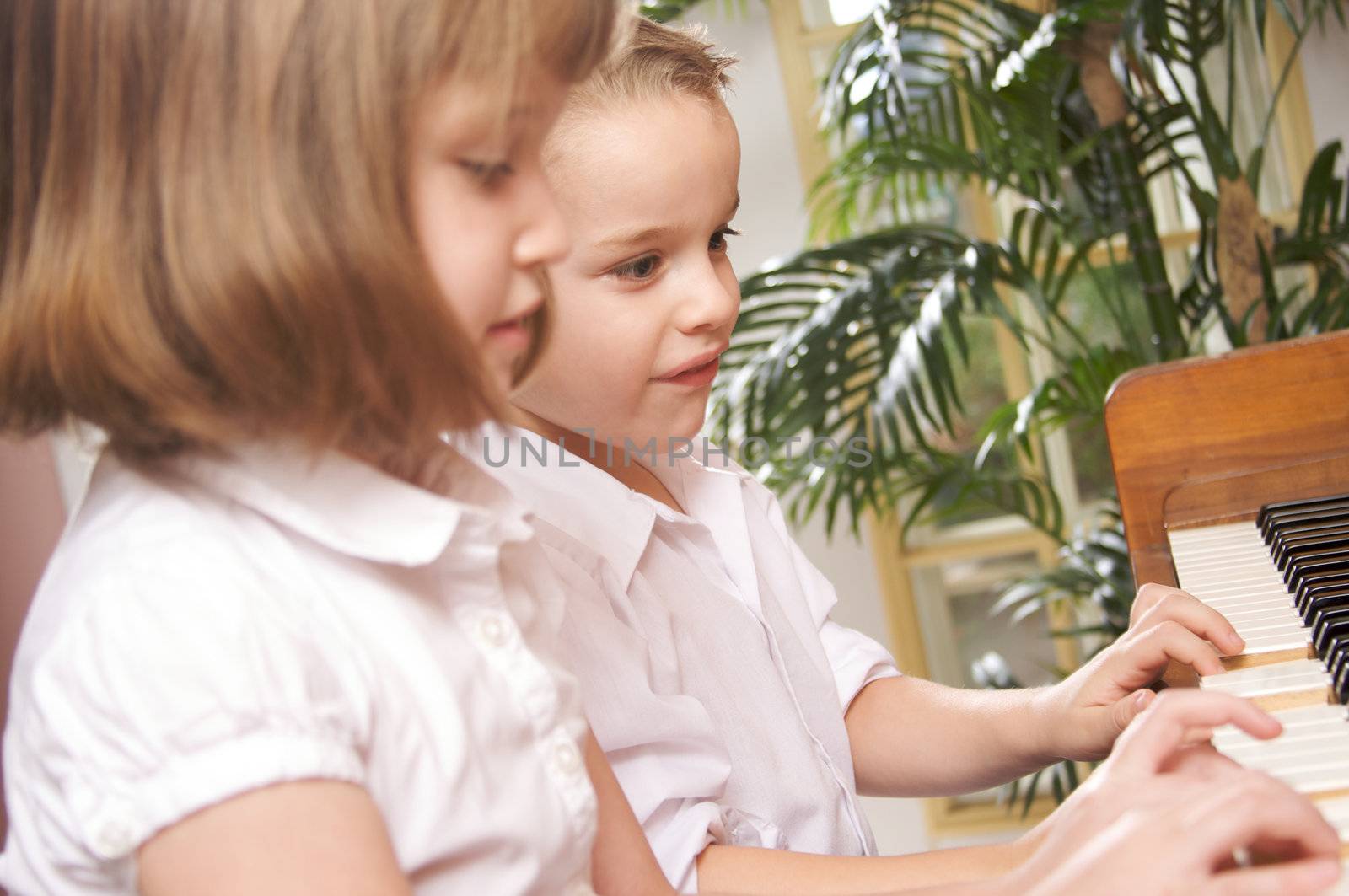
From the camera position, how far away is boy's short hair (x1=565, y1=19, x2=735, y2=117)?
1.00m

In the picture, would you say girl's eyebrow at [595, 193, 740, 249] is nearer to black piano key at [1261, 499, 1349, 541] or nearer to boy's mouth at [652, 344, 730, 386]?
boy's mouth at [652, 344, 730, 386]

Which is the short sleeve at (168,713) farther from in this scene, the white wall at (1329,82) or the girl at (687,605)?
the white wall at (1329,82)

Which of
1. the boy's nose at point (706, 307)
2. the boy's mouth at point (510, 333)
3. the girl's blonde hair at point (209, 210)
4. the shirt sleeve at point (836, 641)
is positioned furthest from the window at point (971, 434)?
the girl's blonde hair at point (209, 210)

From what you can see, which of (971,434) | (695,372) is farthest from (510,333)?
(971,434)

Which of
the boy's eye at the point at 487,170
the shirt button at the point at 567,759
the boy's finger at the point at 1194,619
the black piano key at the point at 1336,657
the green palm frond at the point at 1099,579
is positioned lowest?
the green palm frond at the point at 1099,579

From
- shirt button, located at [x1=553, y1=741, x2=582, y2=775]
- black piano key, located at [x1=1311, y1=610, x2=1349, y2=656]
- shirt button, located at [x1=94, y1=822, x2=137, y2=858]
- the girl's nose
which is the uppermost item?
the girl's nose

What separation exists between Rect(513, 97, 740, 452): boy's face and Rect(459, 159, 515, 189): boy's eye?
352 millimetres

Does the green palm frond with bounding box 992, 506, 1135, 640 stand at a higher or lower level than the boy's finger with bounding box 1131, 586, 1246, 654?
lower

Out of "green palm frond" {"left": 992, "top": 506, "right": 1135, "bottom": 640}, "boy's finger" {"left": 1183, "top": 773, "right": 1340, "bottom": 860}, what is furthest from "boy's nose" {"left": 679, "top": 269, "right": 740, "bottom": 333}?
"green palm frond" {"left": 992, "top": 506, "right": 1135, "bottom": 640}

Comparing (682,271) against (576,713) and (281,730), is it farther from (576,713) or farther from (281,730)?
(281,730)

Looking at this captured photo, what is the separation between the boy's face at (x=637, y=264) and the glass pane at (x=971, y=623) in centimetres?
202

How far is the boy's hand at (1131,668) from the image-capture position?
0.84 m

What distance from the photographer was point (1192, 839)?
0.51m

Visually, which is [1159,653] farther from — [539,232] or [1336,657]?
[539,232]
